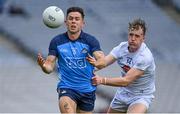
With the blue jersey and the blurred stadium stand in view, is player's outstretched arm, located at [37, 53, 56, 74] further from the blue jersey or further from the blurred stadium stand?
the blurred stadium stand

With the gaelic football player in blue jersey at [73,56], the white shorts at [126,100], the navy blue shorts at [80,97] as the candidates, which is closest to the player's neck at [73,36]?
the gaelic football player in blue jersey at [73,56]

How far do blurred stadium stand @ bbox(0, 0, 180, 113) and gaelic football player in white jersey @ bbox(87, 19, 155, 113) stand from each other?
5184mm

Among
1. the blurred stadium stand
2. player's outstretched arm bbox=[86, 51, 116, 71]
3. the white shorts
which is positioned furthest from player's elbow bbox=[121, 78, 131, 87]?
the blurred stadium stand

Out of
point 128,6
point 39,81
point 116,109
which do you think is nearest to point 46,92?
point 39,81

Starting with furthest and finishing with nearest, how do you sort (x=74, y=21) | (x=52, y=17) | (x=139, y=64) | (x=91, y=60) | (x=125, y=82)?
(x=52, y=17), (x=74, y=21), (x=139, y=64), (x=125, y=82), (x=91, y=60)

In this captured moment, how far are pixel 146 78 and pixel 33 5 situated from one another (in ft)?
26.0

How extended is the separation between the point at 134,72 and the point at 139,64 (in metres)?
0.13

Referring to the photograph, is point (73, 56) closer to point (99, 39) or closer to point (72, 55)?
point (72, 55)

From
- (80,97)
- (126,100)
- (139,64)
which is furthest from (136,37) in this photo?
(80,97)

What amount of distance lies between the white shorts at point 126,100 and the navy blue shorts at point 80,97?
1.12 feet

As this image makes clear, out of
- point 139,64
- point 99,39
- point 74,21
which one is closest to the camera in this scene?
point 139,64

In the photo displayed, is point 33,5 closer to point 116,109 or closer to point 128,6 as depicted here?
point 128,6

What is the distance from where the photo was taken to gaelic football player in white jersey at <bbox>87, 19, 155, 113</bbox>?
780 centimetres

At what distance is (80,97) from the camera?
27.3 feet
